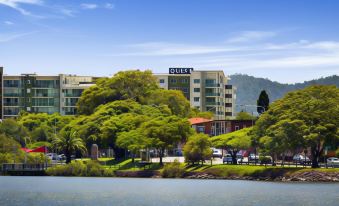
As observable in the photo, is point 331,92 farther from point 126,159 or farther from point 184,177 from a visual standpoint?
point 126,159

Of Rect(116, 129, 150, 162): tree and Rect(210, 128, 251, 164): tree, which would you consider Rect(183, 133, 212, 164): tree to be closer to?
Rect(210, 128, 251, 164): tree

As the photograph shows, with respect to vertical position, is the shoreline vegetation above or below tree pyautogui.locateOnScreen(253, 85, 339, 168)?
below

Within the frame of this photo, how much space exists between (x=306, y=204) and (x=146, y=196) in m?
21.3

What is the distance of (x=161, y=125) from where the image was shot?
160625mm

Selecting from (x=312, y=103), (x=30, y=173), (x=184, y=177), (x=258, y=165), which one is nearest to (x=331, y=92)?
(x=312, y=103)

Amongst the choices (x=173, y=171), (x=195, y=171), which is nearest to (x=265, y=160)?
(x=195, y=171)

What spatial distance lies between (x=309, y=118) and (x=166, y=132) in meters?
30.6

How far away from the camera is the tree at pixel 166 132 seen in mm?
157625

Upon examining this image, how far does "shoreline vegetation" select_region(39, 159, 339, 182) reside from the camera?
13375 centimetres

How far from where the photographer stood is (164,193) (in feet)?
349

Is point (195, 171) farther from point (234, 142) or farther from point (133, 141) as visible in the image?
point (133, 141)

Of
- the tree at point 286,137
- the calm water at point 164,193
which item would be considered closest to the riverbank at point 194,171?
the tree at point 286,137

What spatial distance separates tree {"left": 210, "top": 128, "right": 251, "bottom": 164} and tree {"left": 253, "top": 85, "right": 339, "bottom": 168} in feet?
9.38

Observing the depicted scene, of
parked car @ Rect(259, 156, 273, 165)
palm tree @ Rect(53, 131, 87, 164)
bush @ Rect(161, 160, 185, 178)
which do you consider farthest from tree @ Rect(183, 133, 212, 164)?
palm tree @ Rect(53, 131, 87, 164)
